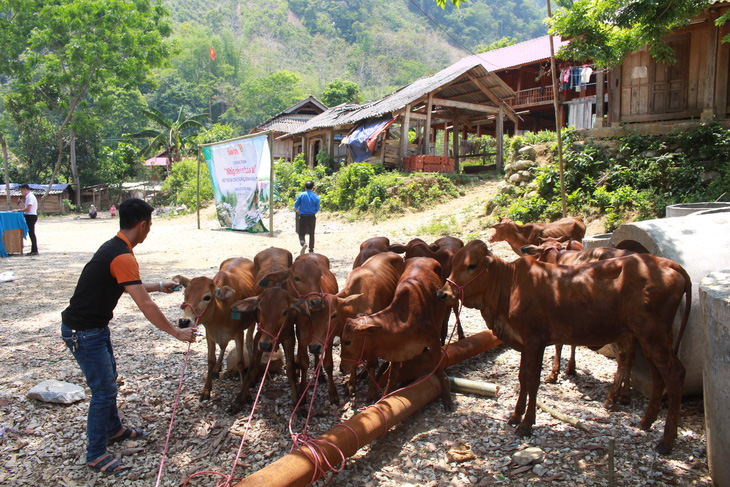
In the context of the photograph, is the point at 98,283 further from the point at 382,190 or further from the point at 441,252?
the point at 382,190

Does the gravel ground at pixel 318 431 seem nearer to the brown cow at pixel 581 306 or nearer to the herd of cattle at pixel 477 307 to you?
the herd of cattle at pixel 477 307

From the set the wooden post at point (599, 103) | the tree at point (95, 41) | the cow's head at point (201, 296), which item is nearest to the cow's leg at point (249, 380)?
the cow's head at point (201, 296)

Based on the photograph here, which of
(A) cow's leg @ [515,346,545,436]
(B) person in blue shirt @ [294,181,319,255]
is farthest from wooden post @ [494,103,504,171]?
(A) cow's leg @ [515,346,545,436]

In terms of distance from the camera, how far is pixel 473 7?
114562mm

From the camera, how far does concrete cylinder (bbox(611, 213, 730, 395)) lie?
4094 mm

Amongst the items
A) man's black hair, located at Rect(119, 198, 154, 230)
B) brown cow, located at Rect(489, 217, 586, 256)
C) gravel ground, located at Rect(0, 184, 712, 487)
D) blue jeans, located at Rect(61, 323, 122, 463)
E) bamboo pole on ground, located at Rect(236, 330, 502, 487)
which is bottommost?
gravel ground, located at Rect(0, 184, 712, 487)

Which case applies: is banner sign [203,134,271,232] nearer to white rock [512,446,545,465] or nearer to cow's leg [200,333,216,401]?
cow's leg [200,333,216,401]

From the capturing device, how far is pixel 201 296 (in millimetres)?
4574

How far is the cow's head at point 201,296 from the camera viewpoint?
175 inches

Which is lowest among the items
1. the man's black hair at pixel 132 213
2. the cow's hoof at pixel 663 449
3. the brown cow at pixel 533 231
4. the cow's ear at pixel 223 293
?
the cow's hoof at pixel 663 449

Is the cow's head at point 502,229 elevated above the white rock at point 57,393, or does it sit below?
above

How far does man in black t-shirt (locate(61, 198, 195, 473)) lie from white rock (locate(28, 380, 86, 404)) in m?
1.16

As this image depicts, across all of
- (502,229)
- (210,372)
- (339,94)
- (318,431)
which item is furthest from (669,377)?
(339,94)

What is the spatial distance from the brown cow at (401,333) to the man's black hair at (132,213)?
192 centimetres
